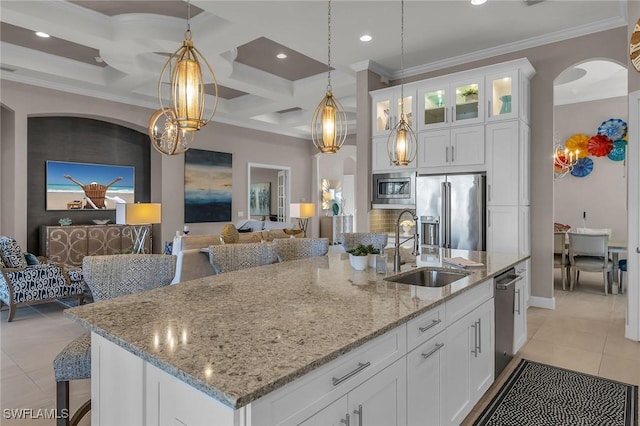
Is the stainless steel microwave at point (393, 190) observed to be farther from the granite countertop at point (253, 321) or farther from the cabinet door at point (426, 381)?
the cabinet door at point (426, 381)

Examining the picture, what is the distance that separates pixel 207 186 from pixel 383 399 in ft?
24.2

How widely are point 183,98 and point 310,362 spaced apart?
1418 mm

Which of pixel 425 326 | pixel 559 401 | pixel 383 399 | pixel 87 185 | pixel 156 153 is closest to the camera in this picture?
pixel 383 399

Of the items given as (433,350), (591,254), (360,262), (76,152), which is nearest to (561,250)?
(591,254)

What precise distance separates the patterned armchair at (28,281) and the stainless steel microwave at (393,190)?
4.11 m

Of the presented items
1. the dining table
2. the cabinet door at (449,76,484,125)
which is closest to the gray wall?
the cabinet door at (449,76,484,125)

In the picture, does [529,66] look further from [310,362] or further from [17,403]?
[17,403]

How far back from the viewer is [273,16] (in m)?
4.02

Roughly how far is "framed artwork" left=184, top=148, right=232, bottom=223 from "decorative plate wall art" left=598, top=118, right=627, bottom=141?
24.6ft

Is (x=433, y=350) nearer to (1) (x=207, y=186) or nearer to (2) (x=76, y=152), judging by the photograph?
(1) (x=207, y=186)

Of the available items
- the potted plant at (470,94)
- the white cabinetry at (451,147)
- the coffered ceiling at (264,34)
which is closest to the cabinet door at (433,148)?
the white cabinetry at (451,147)

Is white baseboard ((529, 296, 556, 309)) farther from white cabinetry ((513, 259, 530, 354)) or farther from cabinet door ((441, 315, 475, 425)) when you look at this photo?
cabinet door ((441, 315, 475, 425))

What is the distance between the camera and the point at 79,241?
679 centimetres

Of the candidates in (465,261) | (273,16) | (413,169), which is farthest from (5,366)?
(413,169)
